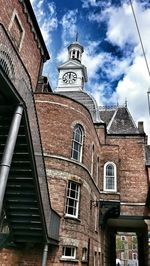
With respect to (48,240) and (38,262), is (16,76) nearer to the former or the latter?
(48,240)

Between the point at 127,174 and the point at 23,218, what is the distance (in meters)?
13.9

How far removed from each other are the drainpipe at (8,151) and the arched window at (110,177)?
602 inches

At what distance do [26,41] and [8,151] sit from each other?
1280 centimetres

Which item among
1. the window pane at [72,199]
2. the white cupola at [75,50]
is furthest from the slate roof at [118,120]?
the white cupola at [75,50]

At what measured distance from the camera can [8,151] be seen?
556 cm

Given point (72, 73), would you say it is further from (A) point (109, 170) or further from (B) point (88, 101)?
(A) point (109, 170)

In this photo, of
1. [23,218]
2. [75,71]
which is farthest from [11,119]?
[75,71]

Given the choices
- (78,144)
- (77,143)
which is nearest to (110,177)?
(78,144)

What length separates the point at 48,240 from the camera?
31.9ft

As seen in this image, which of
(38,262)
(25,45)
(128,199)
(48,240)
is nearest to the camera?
(48,240)

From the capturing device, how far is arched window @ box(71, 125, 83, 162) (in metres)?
14.7

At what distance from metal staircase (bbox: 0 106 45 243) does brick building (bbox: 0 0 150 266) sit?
27mm

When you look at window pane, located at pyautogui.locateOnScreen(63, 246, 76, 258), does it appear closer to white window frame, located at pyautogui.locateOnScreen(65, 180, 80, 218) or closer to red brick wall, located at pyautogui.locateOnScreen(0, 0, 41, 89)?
white window frame, located at pyautogui.locateOnScreen(65, 180, 80, 218)

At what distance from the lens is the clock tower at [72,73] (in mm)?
32219
